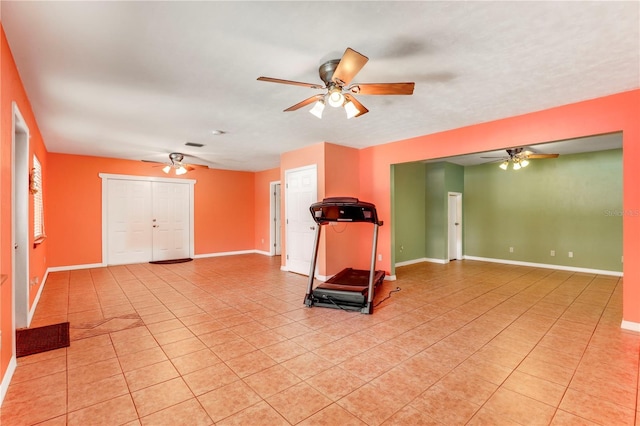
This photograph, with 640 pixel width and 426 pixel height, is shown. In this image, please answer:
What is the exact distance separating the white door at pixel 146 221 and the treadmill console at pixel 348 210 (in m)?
5.36

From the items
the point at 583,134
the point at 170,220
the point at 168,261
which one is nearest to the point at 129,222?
the point at 170,220

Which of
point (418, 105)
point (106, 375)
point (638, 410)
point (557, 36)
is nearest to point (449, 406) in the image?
point (638, 410)

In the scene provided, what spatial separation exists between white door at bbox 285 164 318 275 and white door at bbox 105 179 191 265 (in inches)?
→ 137

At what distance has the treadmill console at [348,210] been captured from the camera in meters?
4.05

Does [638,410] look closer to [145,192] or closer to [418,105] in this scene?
[418,105]

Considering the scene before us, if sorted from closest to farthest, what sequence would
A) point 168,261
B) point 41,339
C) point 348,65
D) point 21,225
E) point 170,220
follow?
point 348,65 → point 41,339 → point 21,225 → point 168,261 → point 170,220

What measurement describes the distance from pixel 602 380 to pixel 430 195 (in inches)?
229

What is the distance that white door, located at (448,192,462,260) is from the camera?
25.7 feet

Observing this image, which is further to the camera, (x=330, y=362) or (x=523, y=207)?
(x=523, y=207)

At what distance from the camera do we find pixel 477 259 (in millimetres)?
7898

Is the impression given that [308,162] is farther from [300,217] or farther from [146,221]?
[146,221]

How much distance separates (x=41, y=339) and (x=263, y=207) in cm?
634

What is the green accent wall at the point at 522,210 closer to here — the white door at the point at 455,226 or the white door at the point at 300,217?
the white door at the point at 455,226

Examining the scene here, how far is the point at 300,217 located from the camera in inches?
240
